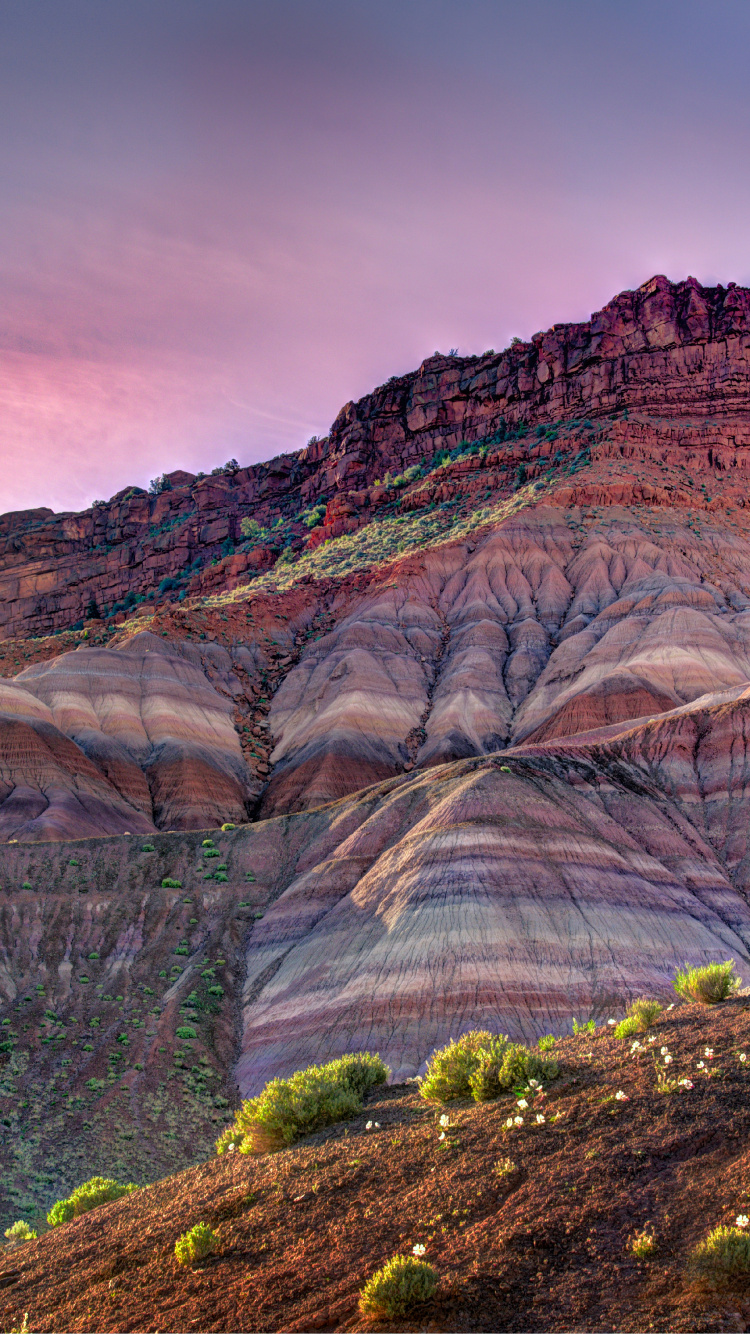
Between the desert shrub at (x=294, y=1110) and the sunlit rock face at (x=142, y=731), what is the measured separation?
123 ft

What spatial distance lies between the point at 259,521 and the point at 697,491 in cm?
6476

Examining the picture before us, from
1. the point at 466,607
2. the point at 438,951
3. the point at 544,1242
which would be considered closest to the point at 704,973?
the point at 544,1242

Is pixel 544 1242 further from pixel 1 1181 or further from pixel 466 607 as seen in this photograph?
pixel 466 607

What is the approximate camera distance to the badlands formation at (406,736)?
26.2 meters

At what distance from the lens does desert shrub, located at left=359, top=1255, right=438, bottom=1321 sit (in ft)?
20.6

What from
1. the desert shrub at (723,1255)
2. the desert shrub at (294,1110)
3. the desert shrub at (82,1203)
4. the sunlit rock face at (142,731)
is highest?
the sunlit rock face at (142,731)

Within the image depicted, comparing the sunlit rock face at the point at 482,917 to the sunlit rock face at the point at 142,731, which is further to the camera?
the sunlit rock face at the point at 142,731

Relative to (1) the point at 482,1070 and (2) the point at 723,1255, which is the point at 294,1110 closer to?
(1) the point at 482,1070

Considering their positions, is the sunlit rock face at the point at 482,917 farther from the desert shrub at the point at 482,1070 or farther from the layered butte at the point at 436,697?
the desert shrub at the point at 482,1070

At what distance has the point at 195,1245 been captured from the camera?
796cm

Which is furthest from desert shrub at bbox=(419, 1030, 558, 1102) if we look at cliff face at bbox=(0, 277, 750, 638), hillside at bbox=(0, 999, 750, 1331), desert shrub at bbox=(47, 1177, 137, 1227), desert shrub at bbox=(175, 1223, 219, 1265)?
cliff face at bbox=(0, 277, 750, 638)

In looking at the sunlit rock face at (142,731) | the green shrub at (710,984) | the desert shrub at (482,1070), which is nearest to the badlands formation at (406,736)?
the sunlit rock face at (142,731)

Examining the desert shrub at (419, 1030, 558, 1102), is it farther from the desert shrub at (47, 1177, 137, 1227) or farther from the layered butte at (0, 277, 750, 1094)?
the layered butte at (0, 277, 750, 1094)

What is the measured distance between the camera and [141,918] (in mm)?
33938
